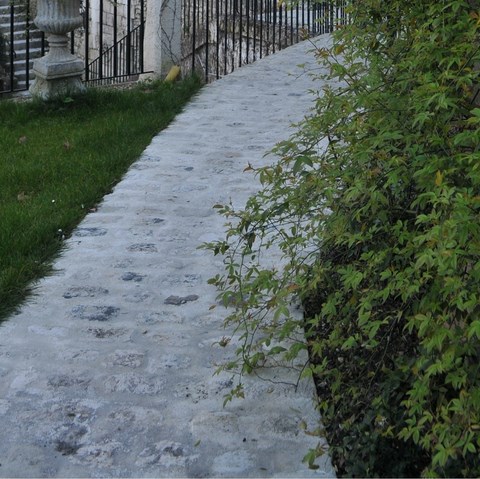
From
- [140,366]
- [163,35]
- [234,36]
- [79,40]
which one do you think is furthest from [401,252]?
[79,40]

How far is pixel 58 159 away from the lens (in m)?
7.38

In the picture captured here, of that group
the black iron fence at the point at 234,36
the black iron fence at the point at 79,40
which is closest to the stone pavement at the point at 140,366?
the black iron fence at the point at 234,36

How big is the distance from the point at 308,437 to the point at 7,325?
167 centimetres

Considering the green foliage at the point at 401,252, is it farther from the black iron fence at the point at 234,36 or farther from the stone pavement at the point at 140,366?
the black iron fence at the point at 234,36

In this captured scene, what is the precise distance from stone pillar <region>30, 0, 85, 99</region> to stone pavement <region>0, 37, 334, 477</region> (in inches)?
92.6

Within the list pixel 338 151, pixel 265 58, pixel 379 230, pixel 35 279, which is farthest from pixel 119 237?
pixel 265 58

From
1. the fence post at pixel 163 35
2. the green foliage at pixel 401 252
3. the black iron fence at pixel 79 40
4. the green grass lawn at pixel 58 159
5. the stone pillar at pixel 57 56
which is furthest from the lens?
the black iron fence at pixel 79 40

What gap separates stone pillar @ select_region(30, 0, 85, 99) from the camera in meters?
8.95

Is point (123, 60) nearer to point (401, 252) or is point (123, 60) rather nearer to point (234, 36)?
point (234, 36)

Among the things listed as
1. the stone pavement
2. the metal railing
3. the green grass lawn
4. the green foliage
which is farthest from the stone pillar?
the green foliage

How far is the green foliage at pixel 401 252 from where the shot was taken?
10.4 ft

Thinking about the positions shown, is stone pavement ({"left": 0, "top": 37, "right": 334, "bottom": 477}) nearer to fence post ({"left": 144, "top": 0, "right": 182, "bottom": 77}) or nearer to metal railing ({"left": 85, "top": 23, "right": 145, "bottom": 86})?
fence post ({"left": 144, "top": 0, "right": 182, "bottom": 77})

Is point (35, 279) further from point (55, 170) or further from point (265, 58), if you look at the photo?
point (265, 58)

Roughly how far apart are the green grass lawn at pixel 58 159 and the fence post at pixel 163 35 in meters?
0.38
